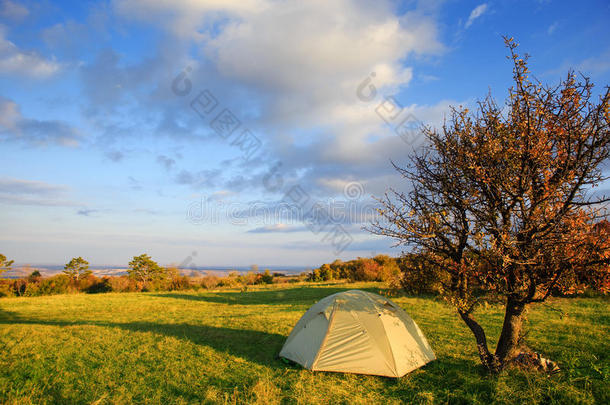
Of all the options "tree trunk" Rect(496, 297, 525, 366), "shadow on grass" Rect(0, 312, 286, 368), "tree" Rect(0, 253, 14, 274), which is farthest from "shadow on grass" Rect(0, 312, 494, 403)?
"tree" Rect(0, 253, 14, 274)

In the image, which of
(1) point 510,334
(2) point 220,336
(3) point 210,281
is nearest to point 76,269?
(3) point 210,281

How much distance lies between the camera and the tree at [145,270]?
41.3m

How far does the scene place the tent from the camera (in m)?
8.85

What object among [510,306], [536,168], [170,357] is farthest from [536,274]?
[170,357]

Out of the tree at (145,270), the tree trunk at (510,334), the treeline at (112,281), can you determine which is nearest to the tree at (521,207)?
the tree trunk at (510,334)

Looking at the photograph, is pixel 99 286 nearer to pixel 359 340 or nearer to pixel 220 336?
pixel 220 336

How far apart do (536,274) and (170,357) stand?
11465mm

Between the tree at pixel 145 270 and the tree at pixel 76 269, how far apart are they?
4863 mm

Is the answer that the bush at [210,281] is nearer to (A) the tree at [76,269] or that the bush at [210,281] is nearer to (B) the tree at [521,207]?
(A) the tree at [76,269]

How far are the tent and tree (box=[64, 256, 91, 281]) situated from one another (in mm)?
39758

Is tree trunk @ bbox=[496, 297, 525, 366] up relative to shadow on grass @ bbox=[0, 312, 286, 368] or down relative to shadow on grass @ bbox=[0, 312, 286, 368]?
up

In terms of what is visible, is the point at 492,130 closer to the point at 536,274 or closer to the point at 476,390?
the point at 536,274

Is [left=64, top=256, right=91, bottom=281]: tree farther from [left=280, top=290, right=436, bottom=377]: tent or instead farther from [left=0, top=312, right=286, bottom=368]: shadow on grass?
[left=280, top=290, right=436, bottom=377]: tent

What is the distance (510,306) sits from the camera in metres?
8.22
